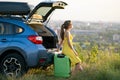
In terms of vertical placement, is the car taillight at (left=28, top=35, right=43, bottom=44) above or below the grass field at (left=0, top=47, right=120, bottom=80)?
above

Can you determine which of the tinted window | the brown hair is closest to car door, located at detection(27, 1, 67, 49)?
the brown hair

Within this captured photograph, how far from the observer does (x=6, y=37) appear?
12109 mm

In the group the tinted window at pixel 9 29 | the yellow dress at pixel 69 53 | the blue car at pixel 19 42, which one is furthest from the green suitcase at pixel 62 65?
the tinted window at pixel 9 29

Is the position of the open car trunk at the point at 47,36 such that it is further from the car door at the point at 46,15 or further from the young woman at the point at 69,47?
the young woman at the point at 69,47

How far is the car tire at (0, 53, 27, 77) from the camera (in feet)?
39.7

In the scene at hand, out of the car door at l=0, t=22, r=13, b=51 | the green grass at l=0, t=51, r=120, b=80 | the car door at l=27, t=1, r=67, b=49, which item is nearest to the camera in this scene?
the green grass at l=0, t=51, r=120, b=80

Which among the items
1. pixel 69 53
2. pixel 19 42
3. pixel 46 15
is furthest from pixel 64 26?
pixel 19 42

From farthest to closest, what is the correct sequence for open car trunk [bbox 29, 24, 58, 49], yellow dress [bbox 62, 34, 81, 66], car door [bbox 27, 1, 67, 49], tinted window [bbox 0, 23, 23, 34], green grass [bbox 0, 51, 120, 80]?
open car trunk [bbox 29, 24, 58, 49]
yellow dress [bbox 62, 34, 81, 66]
car door [bbox 27, 1, 67, 49]
tinted window [bbox 0, 23, 23, 34]
green grass [bbox 0, 51, 120, 80]

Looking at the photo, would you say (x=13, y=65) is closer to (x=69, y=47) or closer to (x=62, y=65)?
(x=62, y=65)

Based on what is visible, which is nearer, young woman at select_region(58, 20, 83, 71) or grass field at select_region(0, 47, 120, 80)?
grass field at select_region(0, 47, 120, 80)

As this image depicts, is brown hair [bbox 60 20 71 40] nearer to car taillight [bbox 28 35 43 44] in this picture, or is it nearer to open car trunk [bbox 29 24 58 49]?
open car trunk [bbox 29 24 58 49]

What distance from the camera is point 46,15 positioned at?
13625mm

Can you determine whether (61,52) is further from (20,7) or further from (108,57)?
(108,57)

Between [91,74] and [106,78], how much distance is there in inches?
27.1
